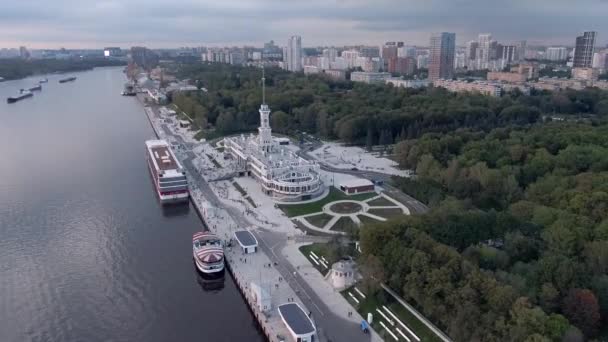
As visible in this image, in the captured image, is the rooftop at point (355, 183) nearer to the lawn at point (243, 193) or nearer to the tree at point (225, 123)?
the lawn at point (243, 193)

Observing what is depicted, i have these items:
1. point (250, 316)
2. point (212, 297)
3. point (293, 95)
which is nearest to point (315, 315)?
point (250, 316)

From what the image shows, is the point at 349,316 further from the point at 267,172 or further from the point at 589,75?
the point at 589,75

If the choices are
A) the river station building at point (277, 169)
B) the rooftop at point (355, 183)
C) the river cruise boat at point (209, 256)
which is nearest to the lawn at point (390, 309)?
the river cruise boat at point (209, 256)

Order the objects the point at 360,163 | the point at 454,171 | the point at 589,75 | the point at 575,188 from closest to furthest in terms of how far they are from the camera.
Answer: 1. the point at 575,188
2. the point at 454,171
3. the point at 360,163
4. the point at 589,75

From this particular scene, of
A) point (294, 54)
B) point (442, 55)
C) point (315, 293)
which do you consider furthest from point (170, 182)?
point (294, 54)

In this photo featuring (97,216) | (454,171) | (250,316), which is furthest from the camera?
(454,171)

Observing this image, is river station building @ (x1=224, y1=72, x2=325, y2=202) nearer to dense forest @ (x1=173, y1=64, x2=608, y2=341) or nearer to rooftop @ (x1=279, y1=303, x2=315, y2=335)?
dense forest @ (x1=173, y1=64, x2=608, y2=341)
